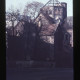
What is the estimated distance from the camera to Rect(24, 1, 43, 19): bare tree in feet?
2.83

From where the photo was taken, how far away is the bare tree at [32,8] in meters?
0.86

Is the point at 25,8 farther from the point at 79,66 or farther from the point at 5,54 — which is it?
the point at 79,66

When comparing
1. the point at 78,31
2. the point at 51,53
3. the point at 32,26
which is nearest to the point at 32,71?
the point at 51,53

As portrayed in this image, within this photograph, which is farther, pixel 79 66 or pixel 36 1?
pixel 36 1

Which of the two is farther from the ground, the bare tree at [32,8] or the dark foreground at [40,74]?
the bare tree at [32,8]

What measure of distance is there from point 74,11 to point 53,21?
0.20 m

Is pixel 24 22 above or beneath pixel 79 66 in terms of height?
above

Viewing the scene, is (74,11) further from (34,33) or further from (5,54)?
(5,54)

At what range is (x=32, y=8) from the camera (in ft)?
2.93

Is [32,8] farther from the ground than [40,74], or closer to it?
farther from the ground

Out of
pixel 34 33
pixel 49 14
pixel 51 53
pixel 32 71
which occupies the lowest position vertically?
pixel 32 71

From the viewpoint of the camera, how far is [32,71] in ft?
2.92

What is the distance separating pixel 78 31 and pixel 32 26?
279 mm

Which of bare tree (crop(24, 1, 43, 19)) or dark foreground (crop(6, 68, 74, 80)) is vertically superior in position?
bare tree (crop(24, 1, 43, 19))
